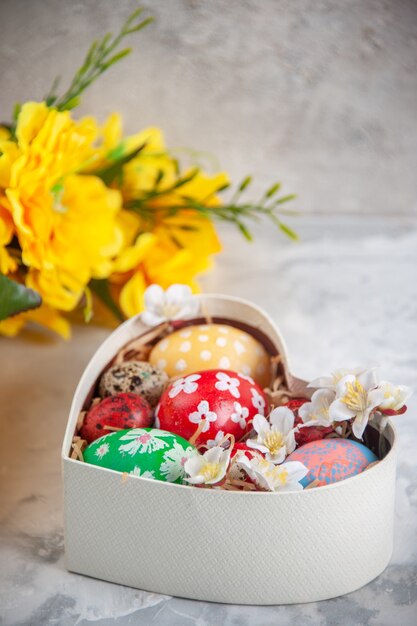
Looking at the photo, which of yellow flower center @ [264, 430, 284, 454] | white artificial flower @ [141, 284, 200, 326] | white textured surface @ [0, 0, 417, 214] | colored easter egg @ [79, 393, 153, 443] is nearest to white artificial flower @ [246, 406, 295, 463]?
yellow flower center @ [264, 430, 284, 454]

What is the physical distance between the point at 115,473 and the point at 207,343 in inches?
11.5

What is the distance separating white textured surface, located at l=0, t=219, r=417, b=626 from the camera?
80cm

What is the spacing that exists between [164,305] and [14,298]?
188mm

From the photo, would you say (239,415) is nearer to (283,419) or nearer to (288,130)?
(283,419)

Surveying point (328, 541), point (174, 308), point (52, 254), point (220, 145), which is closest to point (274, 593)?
point (328, 541)

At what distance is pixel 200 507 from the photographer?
2.50 ft

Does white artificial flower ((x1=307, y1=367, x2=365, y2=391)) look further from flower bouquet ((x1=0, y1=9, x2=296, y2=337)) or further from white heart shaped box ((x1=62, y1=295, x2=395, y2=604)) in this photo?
flower bouquet ((x1=0, y1=9, x2=296, y2=337))

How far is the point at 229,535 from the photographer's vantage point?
Result: 30.1 inches

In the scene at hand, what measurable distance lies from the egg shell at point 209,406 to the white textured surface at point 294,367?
0.17 m

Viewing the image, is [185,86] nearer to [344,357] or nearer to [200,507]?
[344,357]

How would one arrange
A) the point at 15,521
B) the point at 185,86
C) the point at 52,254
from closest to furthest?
the point at 15,521
the point at 52,254
the point at 185,86

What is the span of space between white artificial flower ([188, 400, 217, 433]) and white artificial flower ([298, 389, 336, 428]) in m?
0.09

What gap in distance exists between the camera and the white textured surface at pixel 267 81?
1.50m

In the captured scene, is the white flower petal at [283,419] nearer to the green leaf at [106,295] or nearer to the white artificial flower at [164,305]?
the white artificial flower at [164,305]
